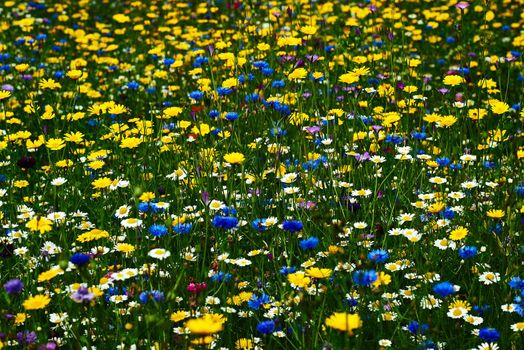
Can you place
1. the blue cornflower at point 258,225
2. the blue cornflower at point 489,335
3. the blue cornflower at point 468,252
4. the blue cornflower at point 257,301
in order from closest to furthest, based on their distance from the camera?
the blue cornflower at point 489,335, the blue cornflower at point 257,301, the blue cornflower at point 468,252, the blue cornflower at point 258,225

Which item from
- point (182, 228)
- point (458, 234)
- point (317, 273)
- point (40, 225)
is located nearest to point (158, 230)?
point (182, 228)

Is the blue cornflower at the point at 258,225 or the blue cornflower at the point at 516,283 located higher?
the blue cornflower at the point at 516,283

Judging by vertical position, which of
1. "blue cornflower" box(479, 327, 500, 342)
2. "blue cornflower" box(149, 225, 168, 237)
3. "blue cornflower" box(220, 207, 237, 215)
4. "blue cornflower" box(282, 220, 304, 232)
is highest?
"blue cornflower" box(282, 220, 304, 232)

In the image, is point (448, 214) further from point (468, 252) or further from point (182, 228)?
point (182, 228)

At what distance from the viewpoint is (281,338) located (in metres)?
2.29

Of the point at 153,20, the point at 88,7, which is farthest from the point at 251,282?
the point at 88,7

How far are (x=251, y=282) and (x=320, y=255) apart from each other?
286mm

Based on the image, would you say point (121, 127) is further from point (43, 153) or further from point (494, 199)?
point (494, 199)

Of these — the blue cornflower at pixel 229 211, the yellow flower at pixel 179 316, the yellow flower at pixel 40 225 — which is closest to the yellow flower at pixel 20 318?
the yellow flower at pixel 40 225

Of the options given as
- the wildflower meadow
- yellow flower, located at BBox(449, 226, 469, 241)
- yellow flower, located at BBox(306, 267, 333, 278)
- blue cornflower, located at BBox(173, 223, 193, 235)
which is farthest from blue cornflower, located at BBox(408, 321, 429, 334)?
blue cornflower, located at BBox(173, 223, 193, 235)

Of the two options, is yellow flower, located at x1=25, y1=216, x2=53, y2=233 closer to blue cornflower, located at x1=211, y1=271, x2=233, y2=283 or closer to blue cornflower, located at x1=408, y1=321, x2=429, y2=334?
blue cornflower, located at x1=211, y1=271, x2=233, y2=283

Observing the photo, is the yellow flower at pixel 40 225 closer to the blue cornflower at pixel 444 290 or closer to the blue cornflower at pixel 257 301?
the blue cornflower at pixel 257 301

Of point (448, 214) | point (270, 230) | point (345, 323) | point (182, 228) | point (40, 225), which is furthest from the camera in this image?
point (270, 230)

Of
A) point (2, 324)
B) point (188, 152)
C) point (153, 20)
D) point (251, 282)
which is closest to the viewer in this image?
point (2, 324)
